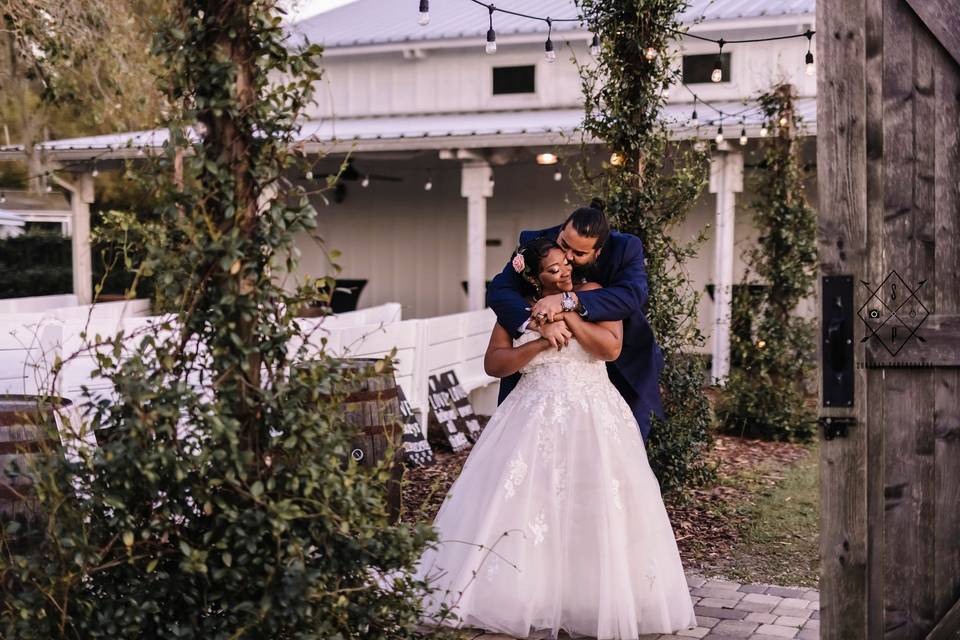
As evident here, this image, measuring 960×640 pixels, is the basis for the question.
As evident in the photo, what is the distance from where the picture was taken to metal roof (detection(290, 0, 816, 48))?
16.0 meters

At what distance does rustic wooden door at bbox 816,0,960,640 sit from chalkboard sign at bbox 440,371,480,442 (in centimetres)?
680

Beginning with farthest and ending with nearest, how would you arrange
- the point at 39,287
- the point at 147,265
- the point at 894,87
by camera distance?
the point at 39,287 < the point at 894,87 < the point at 147,265

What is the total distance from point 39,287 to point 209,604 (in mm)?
21070

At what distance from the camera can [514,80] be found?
692 inches

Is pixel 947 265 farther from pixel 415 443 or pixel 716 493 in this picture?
pixel 415 443

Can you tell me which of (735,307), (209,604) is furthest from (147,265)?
(735,307)

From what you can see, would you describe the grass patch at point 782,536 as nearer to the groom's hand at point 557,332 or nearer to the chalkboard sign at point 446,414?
the groom's hand at point 557,332

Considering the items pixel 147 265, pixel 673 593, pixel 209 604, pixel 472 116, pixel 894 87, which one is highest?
pixel 472 116

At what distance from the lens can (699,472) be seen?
8.05 metres

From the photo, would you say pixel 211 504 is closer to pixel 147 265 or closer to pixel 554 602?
pixel 147 265

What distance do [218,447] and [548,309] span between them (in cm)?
190

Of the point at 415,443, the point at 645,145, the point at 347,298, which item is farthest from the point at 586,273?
the point at 347,298

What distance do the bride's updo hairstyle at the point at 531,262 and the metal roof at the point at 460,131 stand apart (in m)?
7.82

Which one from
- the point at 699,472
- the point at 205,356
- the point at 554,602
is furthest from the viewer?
the point at 699,472
